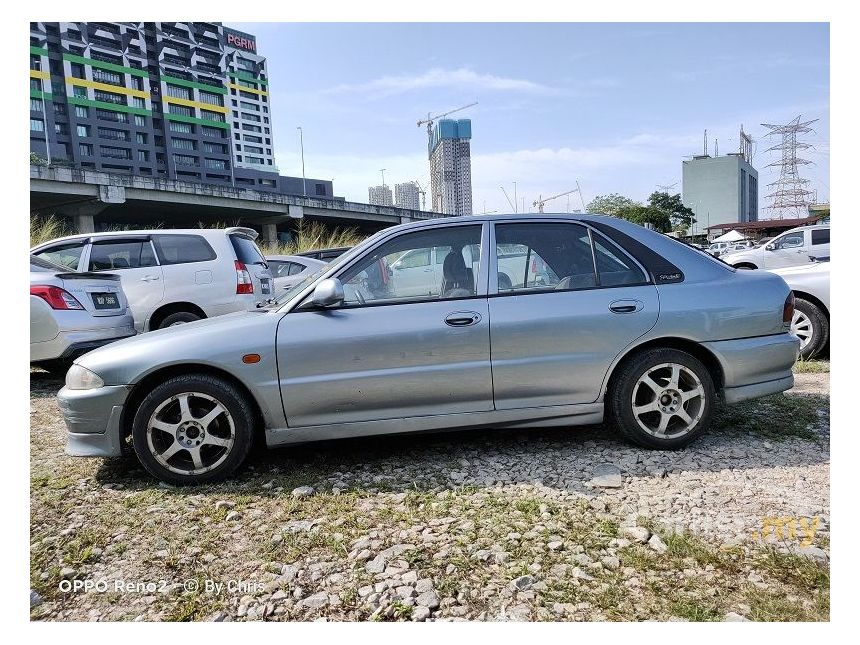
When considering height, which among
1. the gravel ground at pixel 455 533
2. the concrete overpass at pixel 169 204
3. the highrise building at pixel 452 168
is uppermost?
the highrise building at pixel 452 168

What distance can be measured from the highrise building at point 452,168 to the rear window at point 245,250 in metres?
73.9

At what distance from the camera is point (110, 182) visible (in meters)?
34.1

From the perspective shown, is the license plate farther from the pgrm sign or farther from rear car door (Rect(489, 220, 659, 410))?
the pgrm sign

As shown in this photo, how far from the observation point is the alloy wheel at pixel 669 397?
145 inches

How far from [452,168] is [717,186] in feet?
195

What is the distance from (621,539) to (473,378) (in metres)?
1.24

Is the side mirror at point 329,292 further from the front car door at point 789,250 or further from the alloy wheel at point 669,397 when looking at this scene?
the front car door at point 789,250

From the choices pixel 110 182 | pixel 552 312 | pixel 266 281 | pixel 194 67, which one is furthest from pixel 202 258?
pixel 194 67

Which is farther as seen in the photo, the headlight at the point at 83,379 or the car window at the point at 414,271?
the car window at the point at 414,271

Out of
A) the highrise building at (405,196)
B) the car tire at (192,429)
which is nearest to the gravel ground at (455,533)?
the car tire at (192,429)

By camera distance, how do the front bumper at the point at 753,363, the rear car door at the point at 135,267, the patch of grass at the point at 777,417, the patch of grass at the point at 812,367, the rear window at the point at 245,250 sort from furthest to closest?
the rear window at the point at 245,250 < the rear car door at the point at 135,267 < the patch of grass at the point at 812,367 < the patch of grass at the point at 777,417 < the front bumper at the point at 753,363

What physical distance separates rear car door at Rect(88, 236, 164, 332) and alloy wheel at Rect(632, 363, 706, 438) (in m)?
6.26

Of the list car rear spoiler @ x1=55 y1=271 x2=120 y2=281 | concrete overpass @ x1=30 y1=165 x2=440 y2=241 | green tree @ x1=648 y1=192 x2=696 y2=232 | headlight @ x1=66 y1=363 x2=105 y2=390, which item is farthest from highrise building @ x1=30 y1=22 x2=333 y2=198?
headlight @ x1=66 y1=363 x2=105 y2=390

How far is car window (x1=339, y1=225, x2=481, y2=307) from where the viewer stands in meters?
3.65
